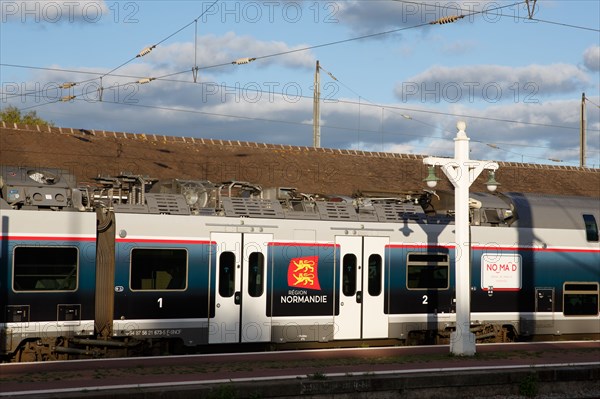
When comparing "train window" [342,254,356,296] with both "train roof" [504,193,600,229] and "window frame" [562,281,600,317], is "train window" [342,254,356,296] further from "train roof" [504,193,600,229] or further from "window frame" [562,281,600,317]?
"window frame" [562,281,600,317]

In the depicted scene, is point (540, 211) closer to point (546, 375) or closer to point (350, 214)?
point (350, 214)

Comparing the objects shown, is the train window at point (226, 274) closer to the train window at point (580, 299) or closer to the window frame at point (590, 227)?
the train window at point (580, 299)

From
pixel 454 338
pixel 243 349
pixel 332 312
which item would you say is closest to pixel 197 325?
pixel 243 349

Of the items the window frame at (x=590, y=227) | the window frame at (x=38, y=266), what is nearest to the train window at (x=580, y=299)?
the window frame at (x=590, y=227)

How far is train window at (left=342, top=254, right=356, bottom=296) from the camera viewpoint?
70.9 feet

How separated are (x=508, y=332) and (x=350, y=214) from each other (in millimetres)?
5905

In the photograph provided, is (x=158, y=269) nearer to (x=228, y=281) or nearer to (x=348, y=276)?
(x=228, y=281)

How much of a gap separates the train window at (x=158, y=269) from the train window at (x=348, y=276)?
409 centimetres

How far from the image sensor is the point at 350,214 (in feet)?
71.8

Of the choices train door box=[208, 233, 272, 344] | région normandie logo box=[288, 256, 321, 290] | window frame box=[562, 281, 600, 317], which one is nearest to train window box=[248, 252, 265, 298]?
train door box=[208, 233, 272, 344]

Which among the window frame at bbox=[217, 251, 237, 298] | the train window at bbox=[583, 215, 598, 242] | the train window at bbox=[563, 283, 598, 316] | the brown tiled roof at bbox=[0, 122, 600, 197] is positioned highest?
the brown tiled roof at bbox=[0, 122, 600, 197]

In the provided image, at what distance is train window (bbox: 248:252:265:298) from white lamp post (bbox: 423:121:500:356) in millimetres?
4296

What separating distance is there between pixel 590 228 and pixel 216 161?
17.1m

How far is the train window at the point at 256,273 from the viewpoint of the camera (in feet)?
67.2
